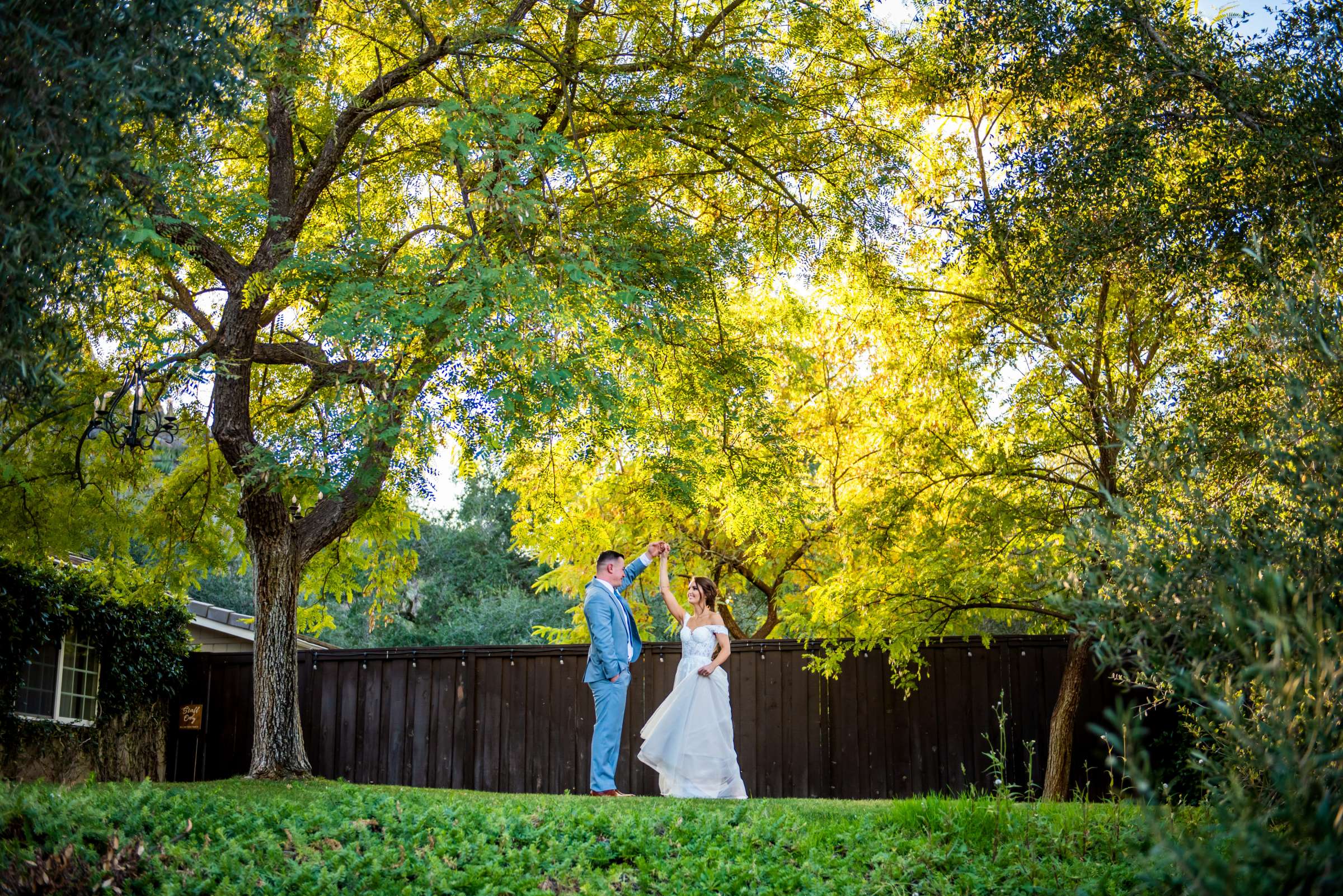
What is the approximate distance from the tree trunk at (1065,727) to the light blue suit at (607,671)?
16.2 ft

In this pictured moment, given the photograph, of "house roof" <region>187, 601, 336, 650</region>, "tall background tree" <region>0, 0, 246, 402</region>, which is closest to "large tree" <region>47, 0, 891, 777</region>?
Result: "tall background tree" <region>0, 0, 246, 402</region>

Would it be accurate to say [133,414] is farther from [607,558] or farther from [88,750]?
[88,750]

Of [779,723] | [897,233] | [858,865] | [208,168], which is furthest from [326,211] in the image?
[858,865]

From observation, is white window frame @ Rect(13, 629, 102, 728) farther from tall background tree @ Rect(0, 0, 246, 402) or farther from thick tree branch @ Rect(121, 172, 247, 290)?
tall background tree @ Rect(0, 0, 246, 402)

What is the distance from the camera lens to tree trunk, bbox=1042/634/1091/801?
11109 millimetres

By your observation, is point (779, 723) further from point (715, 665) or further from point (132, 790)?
point (132, 790)

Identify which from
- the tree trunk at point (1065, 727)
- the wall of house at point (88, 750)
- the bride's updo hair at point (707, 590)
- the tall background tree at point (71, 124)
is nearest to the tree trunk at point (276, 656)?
the wall of house at point (88, 750)

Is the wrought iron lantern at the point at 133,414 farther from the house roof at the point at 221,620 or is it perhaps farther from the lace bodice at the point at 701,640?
the house roof at the point at 221,620

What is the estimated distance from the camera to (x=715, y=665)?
29.7ft

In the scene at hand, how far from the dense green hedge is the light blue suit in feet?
18.0

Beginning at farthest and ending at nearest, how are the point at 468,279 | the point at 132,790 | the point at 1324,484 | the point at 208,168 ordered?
1. the point at 208,168
2. the point at 468,279
3. the point at 132,790
4. the point at 1324,484

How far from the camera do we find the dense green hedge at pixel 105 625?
1103 centimetres

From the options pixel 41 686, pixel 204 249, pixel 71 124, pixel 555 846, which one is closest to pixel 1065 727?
pixel 555 846

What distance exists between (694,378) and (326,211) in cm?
431
